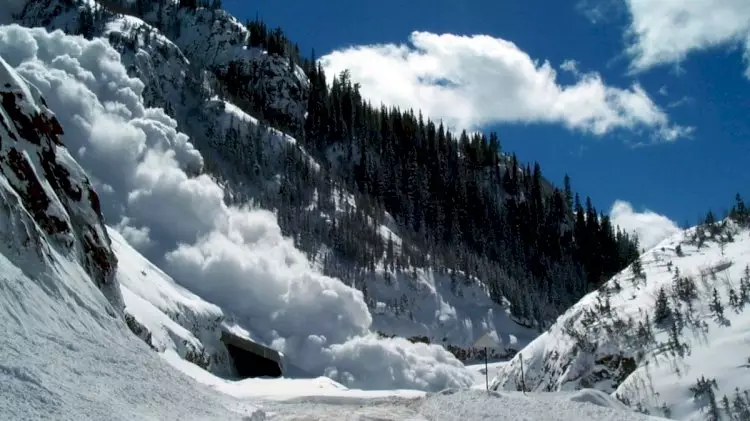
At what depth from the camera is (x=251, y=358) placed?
1676 inches

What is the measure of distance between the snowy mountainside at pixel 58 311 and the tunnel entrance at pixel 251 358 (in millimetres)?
18215

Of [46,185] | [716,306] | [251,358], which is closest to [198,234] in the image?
[251,358]

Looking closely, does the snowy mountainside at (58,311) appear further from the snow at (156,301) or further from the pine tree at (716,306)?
the pine tree at (716,306)

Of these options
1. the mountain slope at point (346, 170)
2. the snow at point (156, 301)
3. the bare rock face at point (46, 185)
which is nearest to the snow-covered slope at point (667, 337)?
the snow at point (156, 301)

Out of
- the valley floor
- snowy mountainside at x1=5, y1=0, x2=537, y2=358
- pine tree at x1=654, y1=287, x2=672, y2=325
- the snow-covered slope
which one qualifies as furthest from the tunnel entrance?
pine tree at x1=654, y1=287, x2=672, y2=325

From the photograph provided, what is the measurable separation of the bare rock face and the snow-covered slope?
14299 millimetres

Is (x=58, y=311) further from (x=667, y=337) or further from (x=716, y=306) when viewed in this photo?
(x=716, y=306)

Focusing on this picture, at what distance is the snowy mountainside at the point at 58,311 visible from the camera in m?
11.0

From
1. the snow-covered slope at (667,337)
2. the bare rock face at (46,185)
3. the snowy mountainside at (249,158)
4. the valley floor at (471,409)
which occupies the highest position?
the snowy mountainside at (249,158)

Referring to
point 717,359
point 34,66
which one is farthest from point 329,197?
point 717,359

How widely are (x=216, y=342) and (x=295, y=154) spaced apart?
128 feet

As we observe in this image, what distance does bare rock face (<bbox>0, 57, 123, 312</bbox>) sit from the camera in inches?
718

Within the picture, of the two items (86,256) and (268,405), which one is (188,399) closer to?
(268,405)

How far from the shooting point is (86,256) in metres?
21.8
